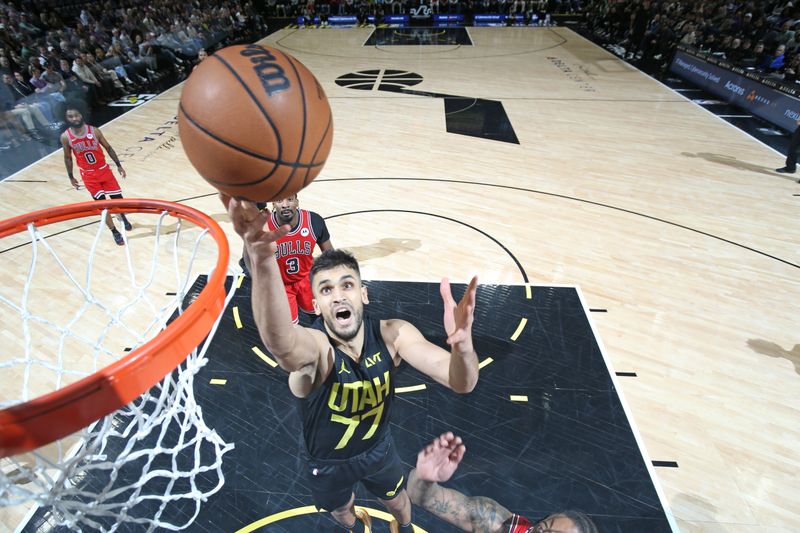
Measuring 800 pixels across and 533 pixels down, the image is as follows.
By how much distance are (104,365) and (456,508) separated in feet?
10.4

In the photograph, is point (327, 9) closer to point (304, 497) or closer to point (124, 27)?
point (124, 27)

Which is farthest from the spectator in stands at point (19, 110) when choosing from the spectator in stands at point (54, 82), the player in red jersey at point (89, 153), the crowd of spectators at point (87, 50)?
the player in red jersey at point (89, 153)

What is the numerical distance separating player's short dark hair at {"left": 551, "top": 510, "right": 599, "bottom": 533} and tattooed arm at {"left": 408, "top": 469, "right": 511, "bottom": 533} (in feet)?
1.18

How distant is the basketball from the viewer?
1.62 meters

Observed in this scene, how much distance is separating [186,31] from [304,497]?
641 inches

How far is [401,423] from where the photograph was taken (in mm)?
3469

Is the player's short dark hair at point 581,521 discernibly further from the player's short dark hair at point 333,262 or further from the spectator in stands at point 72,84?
the spectator in stands at point 72,84

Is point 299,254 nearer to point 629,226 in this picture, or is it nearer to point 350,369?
point 350,369

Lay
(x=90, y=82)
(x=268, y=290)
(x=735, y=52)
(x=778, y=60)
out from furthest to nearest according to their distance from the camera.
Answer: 1. (x=735, y=52)
2. (x=778, y=60)
3. (x=90, y=82)
4. (x=268, y=290)

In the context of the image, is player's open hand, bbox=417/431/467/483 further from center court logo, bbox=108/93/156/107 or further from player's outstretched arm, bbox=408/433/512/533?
center court logo, bbox=108/93/156/107

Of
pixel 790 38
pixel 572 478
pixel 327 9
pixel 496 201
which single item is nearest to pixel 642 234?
pixel 496 201

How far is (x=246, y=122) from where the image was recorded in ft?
5.32

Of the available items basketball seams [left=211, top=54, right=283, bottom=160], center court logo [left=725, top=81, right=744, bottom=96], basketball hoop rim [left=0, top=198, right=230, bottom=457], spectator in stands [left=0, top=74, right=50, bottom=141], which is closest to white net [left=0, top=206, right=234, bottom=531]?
basketball hoop rim [left=0, top=198, right=230, bottom=457]

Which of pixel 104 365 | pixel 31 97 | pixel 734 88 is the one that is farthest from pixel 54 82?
pixel 734 88
